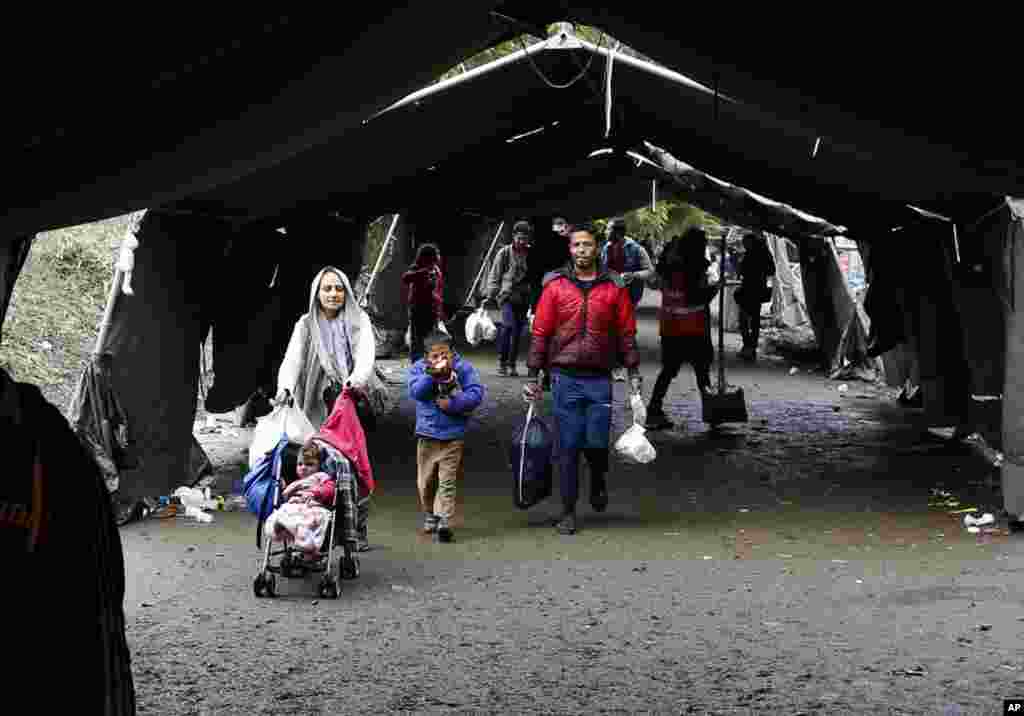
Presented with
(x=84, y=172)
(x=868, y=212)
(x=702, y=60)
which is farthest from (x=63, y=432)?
(x=868, y=212)

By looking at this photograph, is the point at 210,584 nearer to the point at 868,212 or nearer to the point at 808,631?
the point at 808,631

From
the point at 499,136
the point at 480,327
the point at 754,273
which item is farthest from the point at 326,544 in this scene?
the point at 754,273

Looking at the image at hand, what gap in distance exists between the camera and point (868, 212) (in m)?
13.3

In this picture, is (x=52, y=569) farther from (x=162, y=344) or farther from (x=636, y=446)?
(x=162, y=344)

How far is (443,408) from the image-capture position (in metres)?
9.50

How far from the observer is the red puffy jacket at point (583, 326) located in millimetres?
9984

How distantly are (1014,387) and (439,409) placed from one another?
12.7ft

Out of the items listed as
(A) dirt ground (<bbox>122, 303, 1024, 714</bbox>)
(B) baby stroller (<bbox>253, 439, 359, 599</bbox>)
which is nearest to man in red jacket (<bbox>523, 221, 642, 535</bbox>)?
(A) dirt ground (<bbox>122, 303, 1024, 714</bbox>)


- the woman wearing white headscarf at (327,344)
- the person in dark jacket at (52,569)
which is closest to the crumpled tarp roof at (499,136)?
the woman wearing white headscarf at (327,344)

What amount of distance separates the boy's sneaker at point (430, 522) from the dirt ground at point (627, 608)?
0.40 feet

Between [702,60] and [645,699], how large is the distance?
145 inches

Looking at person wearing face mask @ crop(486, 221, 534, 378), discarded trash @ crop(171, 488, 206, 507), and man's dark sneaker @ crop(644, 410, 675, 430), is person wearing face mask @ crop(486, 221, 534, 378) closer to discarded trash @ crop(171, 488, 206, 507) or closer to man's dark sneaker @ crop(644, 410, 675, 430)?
man's dark sneaker @ crop(644, 410, 675, 430)

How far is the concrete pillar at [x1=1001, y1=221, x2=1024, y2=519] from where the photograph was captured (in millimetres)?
9703

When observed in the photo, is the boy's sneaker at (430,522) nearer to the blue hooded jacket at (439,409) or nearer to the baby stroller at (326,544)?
the blue hooded jacket at (439,409)
